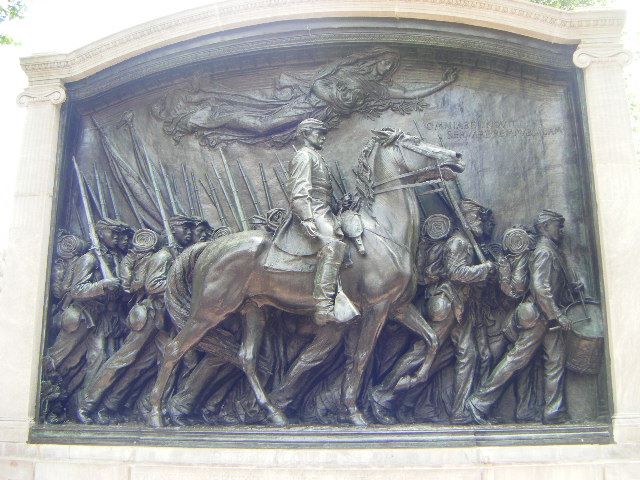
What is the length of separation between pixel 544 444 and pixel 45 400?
5.69 metres

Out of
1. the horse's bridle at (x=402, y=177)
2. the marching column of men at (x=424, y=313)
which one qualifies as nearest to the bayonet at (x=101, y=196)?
the marching column of men at (x=424, y=313)

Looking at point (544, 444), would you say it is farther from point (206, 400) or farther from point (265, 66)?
point (265, 66)

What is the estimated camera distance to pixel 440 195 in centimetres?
927

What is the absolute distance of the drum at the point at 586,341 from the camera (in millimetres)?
8367

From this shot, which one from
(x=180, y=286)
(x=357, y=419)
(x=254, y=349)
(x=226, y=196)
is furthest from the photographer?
(x=226, y=196)

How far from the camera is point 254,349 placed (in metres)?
8.70

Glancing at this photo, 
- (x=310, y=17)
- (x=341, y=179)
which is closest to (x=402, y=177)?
(x=341, y=179)

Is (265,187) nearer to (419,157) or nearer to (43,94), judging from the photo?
(419,157)

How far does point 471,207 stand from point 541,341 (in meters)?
1.69

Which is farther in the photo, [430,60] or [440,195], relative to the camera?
[430,60]

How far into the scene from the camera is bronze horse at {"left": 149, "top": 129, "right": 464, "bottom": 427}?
840 cm

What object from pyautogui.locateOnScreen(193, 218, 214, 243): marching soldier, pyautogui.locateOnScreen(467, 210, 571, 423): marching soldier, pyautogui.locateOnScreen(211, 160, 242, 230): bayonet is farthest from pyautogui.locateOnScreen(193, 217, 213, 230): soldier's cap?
pyautogui.locateOnScreen(467, 210, 571, 423): marching soldier

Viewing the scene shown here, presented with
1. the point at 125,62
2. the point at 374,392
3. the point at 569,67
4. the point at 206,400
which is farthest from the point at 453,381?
the point at 125,62

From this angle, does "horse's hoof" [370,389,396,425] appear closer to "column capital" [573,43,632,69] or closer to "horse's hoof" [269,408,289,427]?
"horse's hoof" [269,408,289,427]
